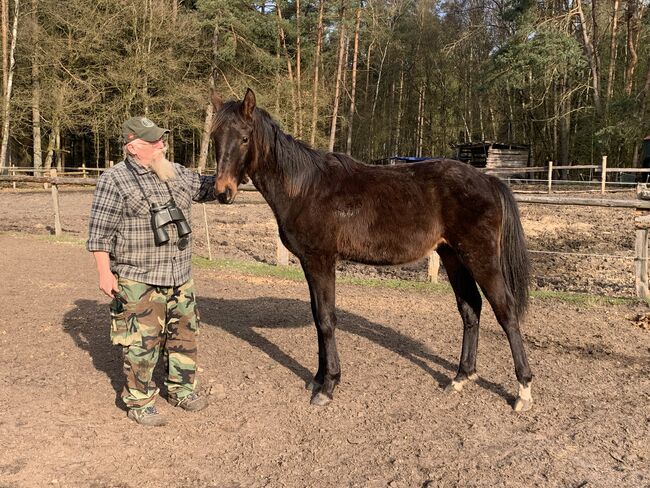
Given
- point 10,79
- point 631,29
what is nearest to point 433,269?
point 10,79

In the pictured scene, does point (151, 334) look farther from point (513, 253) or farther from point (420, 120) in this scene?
point (420, 120)

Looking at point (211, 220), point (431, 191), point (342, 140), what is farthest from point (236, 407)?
point (342, 140)

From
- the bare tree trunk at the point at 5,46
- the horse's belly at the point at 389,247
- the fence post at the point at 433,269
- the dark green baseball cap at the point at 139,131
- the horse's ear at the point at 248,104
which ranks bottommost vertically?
the fence post at the point at 433,269

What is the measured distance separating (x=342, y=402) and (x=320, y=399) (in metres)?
0.16

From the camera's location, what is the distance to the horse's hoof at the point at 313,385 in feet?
12.3

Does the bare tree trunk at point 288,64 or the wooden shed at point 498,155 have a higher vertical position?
the bare tree trunk at point 288,64

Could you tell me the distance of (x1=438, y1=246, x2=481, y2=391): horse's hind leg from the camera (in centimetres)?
396

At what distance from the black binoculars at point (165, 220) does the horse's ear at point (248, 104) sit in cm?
79

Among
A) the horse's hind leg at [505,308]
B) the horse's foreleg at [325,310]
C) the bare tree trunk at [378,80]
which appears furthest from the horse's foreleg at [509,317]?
the bare tree trunk at [378,80]

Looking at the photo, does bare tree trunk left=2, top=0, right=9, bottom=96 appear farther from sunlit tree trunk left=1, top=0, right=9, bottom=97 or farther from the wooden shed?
the wooden shed

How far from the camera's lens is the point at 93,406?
3449 mm

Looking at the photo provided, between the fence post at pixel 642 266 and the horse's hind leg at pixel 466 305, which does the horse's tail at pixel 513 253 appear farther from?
the fence post at pixel 642 266

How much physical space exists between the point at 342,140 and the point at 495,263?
1440 inches

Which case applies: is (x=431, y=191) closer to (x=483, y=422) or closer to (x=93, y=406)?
(x=483, y=422)
